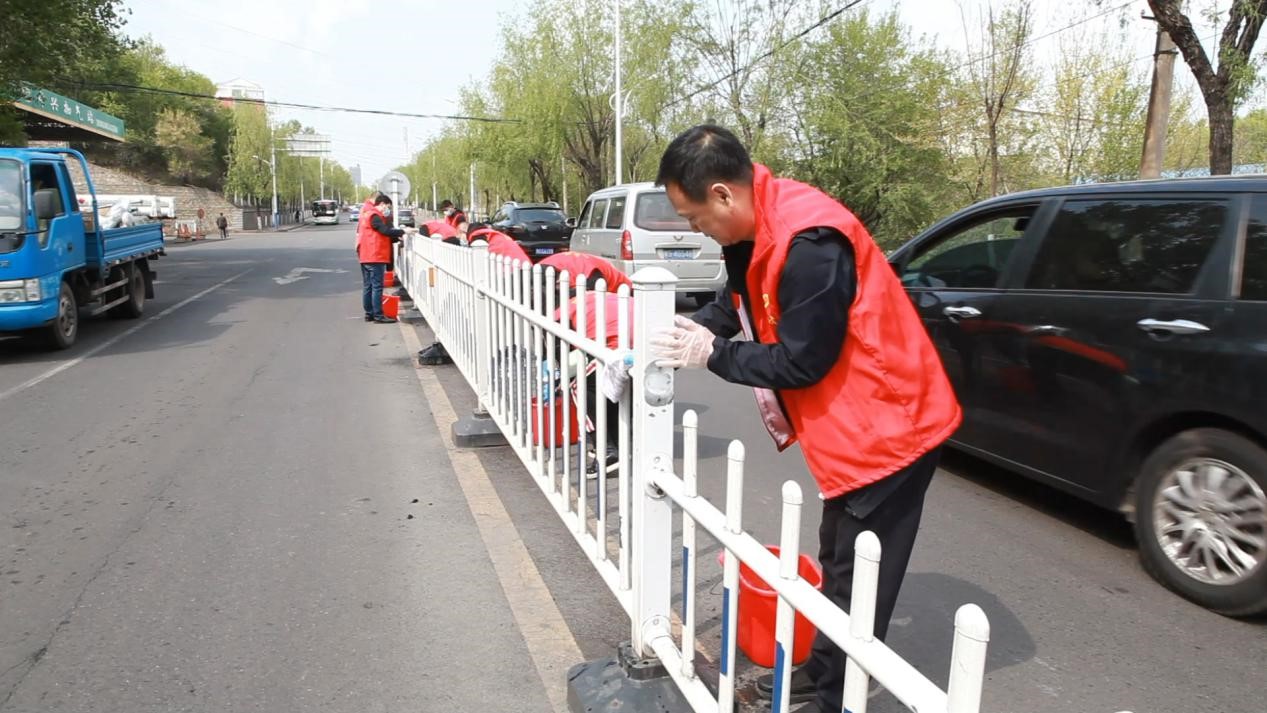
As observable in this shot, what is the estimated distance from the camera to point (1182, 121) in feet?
66.7

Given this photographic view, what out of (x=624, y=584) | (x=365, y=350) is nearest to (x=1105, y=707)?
(x=624, y=584)

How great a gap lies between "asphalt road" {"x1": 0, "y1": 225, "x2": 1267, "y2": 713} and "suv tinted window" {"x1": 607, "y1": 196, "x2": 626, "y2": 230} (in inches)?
224

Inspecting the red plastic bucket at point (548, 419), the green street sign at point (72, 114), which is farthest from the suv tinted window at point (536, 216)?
the red plastic bucket at point (548, 419)

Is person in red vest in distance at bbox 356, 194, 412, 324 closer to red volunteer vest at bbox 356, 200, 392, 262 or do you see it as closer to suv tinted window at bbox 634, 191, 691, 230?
red volunteer vest at bbox 356, 200, 392, 262

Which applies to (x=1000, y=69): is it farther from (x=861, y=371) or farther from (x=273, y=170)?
(x=273, y=170)

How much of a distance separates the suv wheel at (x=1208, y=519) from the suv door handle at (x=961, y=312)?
123cm

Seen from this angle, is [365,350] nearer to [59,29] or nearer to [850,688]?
[850,688]

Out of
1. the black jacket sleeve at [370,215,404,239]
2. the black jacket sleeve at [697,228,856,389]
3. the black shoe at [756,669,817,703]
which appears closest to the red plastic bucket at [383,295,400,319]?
the black jacket sleeve at [370,215,404,239]

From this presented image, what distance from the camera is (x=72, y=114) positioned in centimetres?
3019

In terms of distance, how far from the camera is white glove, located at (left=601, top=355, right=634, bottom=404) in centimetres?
266

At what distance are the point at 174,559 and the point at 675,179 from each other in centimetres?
312

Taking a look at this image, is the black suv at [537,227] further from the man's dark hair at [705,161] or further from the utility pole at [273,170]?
the utility pole at [273,170]

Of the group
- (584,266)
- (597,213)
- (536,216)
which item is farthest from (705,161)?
(536,216)

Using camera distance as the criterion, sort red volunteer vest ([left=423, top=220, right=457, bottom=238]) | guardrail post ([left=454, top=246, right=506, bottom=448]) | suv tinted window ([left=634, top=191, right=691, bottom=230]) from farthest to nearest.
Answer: suv tinted window ([left=634, top=191, right=691, bottom=230])
red volunteer vest ([left=423, top=220, right=457, bottom=238])
guardrail post ([left=454, top=246, right=506, bottom=448])
